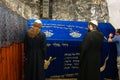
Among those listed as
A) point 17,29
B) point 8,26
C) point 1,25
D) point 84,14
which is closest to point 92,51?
point 17,29

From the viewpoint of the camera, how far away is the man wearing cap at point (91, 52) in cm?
604

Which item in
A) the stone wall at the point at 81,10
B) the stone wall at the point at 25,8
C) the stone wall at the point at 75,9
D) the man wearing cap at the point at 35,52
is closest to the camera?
the man wearing cap at the point at 35,52

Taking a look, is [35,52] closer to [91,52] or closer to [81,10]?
[91,52]

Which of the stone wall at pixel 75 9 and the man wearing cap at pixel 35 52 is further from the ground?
the stone wall at pixel 75 9

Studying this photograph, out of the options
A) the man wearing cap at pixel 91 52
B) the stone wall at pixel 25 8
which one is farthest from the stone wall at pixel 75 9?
the man wearing cap at pixel 91 52

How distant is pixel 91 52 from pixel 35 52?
1.11 metres

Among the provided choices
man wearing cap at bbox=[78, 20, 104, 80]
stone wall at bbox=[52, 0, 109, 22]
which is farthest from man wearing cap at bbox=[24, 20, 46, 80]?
stone wall at bbox=[52, 0, 109, 22]

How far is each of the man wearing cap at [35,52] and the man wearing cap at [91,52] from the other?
30.8 inches

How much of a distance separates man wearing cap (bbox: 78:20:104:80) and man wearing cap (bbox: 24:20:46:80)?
30.8 inches

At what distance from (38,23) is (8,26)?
4.13 feet

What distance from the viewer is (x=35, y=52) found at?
6.07 meters

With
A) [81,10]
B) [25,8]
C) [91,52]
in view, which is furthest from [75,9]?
[91,52]

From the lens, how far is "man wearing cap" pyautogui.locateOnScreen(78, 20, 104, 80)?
238 inches

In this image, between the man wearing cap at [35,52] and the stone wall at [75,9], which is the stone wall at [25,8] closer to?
the stone wall at [75,9]
